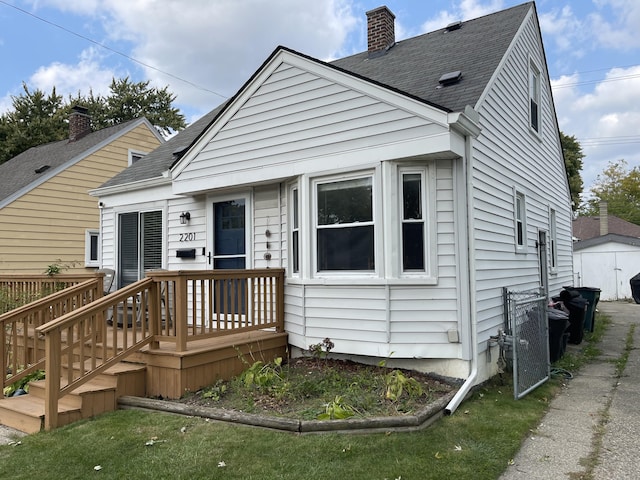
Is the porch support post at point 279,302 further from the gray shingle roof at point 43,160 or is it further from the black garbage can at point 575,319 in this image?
the gray shingle roof at point 43,160

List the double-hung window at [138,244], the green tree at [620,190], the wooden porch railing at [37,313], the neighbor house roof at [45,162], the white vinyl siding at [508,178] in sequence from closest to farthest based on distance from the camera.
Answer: the wooden porch railing at [37,313] → the white vinyl siding at [508,178] → the double-hung window at [138,244] → the neighbor house roof at [45,162] → the green tree at [620,190]

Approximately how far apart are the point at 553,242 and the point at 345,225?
667 centimetres

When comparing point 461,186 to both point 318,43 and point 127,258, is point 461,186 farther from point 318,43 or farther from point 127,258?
point 318,43

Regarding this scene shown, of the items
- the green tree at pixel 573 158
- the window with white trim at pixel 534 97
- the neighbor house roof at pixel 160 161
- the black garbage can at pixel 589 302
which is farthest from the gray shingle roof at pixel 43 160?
the green tree at pixel 573 158

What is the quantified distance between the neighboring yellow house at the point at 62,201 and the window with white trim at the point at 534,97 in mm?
10361

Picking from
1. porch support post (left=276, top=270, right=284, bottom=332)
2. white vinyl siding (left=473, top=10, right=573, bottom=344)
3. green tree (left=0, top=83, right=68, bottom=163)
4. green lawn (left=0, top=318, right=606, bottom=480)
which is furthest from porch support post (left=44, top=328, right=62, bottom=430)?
green tree (left=0, top=83, right=68, bottom=163)

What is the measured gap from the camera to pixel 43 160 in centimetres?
1639

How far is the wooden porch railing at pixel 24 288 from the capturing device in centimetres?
771

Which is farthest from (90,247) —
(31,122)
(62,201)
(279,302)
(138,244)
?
(31,122)

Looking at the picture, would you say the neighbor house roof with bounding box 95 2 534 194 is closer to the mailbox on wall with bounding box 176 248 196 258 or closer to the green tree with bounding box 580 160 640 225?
the mailbox on wall with bounding box 176 248 196 258

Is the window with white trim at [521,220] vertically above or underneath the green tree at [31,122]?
underneath

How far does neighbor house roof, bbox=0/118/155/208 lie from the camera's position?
540 inches

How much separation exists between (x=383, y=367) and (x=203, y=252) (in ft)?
12.5

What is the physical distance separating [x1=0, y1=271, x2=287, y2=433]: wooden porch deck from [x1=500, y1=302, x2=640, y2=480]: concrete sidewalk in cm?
335
